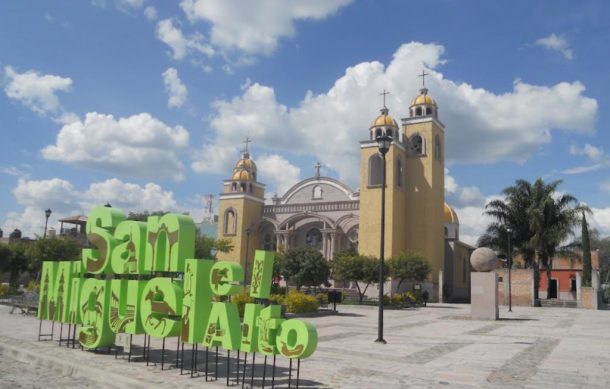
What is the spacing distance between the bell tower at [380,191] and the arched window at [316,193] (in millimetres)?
8015

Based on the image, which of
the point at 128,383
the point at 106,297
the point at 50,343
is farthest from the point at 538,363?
the point at 50,343

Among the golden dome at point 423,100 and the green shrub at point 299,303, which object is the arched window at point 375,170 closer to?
the golden dome at point 423,100

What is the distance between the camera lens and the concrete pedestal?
2381 cm

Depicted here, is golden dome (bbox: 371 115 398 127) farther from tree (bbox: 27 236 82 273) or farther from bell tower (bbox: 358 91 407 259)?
tree (bbox: 27 236 82 273)

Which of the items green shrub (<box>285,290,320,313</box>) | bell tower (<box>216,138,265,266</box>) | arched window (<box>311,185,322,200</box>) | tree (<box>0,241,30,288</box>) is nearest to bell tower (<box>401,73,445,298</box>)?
arched window (<box>311,185,322,200</box>)

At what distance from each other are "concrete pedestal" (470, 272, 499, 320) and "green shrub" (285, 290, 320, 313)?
741 centimetres

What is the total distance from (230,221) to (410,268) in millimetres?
24542

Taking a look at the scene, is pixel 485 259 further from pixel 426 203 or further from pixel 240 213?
pixel 240 213

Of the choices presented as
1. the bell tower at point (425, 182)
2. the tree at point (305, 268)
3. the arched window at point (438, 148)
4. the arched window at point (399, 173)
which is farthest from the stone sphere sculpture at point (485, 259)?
the arched window at point (438, 148)

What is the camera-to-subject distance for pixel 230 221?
56.2 meters

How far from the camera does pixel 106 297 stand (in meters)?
10.6

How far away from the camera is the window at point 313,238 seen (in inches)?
2057

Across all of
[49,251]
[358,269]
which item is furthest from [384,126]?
[49,251]

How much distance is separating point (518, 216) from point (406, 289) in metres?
11.2
